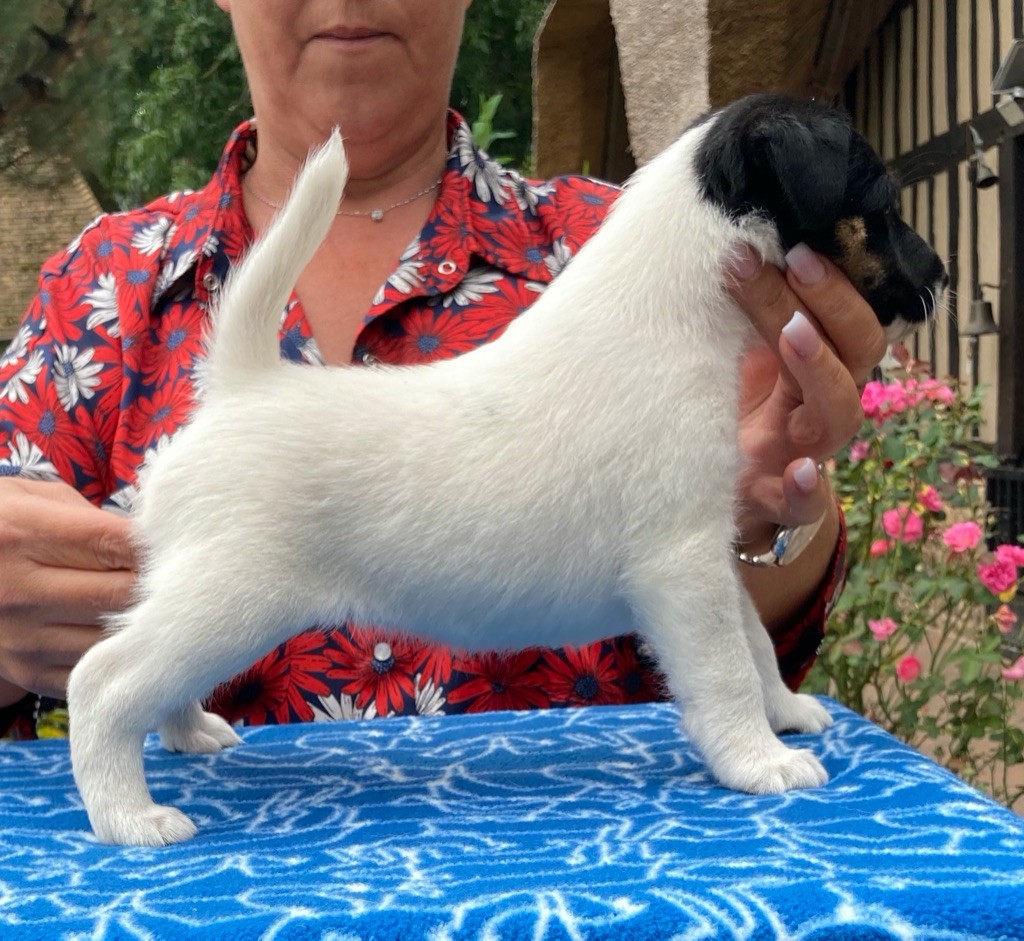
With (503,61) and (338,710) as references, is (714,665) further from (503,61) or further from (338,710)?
(503,61)

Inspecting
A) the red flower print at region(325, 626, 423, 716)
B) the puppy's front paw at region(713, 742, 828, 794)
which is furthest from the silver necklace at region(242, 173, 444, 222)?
the puppy's front paw at region(713, 742, 828, 794)

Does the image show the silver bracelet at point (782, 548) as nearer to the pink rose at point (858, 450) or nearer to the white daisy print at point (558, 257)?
the white daisy print at point (558, 257)

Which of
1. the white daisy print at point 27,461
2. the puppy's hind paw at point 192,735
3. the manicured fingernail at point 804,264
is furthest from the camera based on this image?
the white daisy print at point 27,461

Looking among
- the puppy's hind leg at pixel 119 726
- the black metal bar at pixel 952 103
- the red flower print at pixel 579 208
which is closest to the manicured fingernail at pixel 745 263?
the puppy's hind leg at pixel 119 726

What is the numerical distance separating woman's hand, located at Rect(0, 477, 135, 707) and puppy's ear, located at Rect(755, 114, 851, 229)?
2.33ft

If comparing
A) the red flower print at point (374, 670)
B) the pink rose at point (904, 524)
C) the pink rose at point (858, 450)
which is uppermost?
the pink rose at point (858, 450)

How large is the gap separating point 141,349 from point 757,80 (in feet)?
10.7

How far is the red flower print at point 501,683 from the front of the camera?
5.68ft

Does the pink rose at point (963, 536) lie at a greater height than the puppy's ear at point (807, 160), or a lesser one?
lesser

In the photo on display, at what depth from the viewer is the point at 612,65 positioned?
22.0ft

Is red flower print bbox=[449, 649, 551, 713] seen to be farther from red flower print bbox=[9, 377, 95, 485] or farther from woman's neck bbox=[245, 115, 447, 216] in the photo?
woman's neck bbox=[245, 115, 447, 216]

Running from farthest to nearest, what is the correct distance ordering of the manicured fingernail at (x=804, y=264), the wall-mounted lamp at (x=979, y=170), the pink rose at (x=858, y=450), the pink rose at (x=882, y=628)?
1. the wall-mounted lamp at (x=979, y=170)
2. the pink rose at (x=858, y=450)
3. the pink rose at (x=882, y=628)
4. the manicured fingernail at (x=804, y=264)

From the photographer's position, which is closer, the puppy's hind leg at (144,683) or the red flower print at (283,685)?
the puppy's hind leg at (144,683)

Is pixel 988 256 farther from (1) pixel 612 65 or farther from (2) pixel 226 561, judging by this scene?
(2) pixel 226 561
